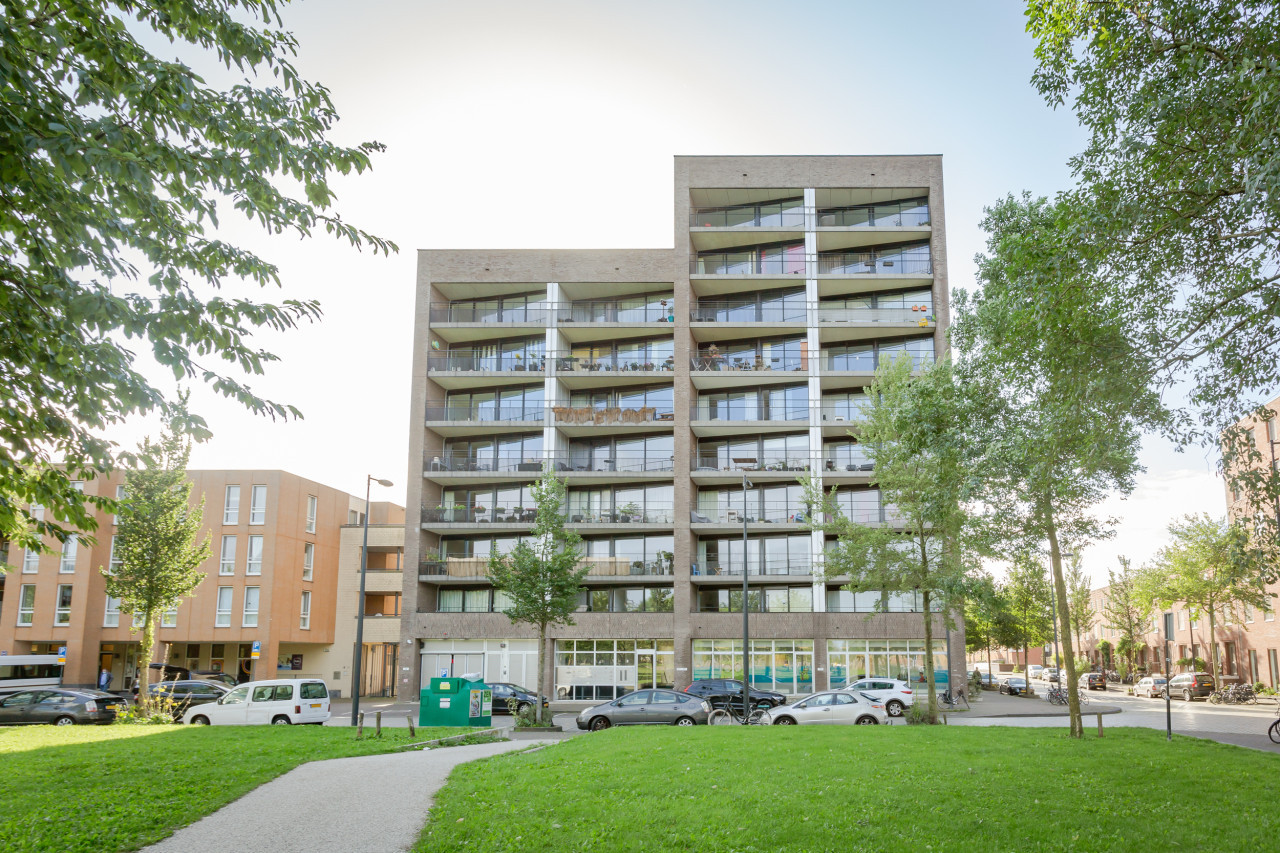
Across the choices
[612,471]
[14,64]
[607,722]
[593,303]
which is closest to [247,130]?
[14,64]

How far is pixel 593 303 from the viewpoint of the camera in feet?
160

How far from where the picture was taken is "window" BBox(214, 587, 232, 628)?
53500 mm

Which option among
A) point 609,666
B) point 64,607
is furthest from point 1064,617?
point 64,607

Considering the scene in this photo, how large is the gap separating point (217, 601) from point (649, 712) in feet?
119

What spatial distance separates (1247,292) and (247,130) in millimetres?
11235

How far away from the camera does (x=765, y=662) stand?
43188 millimetres

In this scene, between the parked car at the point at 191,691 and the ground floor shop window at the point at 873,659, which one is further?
the ground floor shop window at the point at 873,659

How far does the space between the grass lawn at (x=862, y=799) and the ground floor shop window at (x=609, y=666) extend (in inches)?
1043

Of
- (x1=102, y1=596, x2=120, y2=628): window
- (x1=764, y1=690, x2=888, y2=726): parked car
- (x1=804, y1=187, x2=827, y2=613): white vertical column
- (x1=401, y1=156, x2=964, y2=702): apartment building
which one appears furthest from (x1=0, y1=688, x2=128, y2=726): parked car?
(x1=804, y1=187, x2=827, y2=613): white vertical column

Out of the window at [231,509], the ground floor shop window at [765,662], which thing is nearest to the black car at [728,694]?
the ground floor shop window at [765,662]

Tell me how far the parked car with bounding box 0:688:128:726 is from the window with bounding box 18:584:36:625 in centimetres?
2844

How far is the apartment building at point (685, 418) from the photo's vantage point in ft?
144

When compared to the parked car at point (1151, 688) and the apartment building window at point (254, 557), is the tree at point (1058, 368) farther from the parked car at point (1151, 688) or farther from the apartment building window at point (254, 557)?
the apartment building window at point (254, 557)

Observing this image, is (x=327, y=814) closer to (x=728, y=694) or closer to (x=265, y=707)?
(x=265, y=707)
